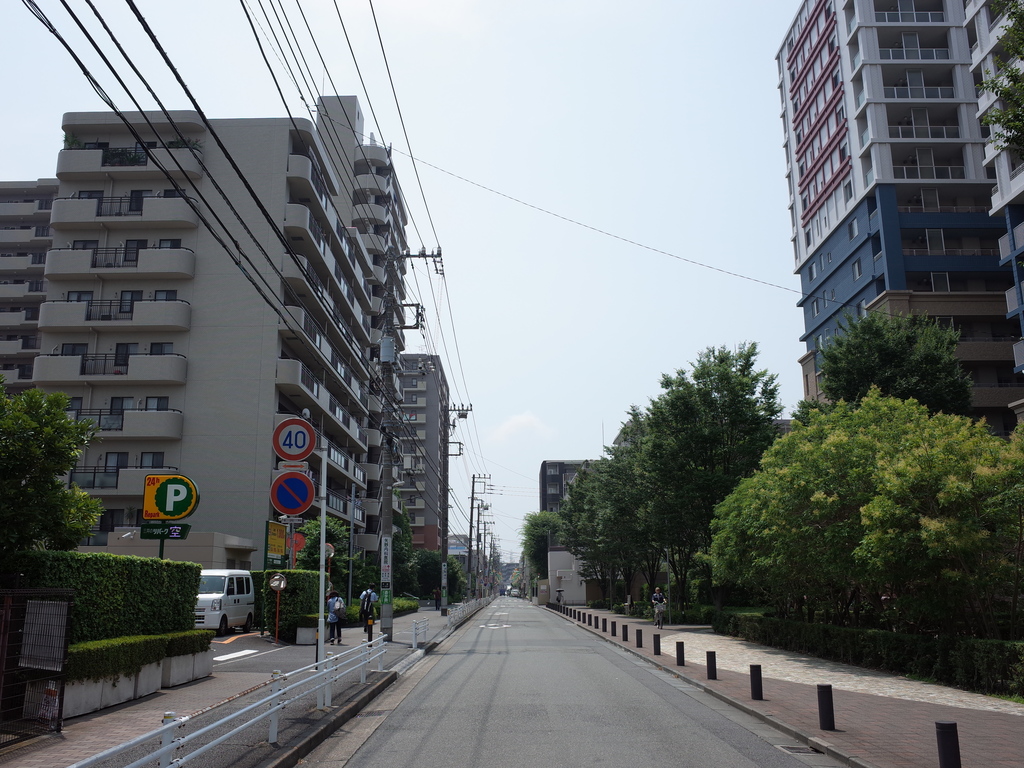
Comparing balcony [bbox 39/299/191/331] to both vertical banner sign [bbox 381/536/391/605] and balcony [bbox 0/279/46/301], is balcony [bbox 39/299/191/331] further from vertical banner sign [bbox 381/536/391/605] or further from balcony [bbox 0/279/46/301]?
balcony [bbox 0/279/46/301]

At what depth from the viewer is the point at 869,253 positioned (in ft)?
161

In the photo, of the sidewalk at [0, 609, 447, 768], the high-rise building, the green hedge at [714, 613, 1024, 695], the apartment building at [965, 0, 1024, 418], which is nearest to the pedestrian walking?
the sidewalk at [0, 609, 447, 768]

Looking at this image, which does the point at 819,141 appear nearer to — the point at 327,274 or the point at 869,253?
the point at 869,253

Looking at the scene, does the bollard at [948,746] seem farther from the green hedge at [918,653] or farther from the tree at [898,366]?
the tree at [898,366]

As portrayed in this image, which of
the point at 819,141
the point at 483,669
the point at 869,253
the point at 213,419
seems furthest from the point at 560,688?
the point at 819,141

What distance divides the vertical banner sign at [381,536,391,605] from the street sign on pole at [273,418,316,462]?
15.4 meters

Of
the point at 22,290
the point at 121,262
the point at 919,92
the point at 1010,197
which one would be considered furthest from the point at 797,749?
the point at 22,290

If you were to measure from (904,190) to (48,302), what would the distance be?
49552mm

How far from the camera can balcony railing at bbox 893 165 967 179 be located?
162 ft

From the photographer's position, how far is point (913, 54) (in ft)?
164

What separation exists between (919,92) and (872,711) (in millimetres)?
48075

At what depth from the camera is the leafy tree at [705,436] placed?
3828 centimetres

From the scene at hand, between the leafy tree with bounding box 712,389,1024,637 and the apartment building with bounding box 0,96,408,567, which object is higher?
the apartment building with bounding box 0,96,408,567

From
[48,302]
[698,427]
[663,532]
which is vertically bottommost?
[663,532]
